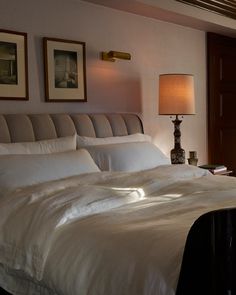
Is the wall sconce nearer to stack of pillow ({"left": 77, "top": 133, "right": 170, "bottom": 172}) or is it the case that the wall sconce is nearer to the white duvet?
stack of pillow ({"left": 77, "top": 133, "right": 170, "bottom": 172})

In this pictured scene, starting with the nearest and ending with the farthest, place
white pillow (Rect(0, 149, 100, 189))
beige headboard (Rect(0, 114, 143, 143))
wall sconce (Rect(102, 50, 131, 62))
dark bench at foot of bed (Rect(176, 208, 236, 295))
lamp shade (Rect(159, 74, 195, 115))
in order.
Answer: dark bench at foot of bed (Rect(176, 208, 236, 295)), white pillow (Rect(0, 149, 100, 189)), beige headboard (Rect(0, 114, 143, 143)), wall sconce (Rect(102, 50, 131, 62)), lamp shade (Rect(159, 74, 195, 115))

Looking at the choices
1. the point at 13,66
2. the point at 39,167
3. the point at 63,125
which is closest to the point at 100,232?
the point at 39,167

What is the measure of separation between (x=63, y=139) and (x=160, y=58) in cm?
173

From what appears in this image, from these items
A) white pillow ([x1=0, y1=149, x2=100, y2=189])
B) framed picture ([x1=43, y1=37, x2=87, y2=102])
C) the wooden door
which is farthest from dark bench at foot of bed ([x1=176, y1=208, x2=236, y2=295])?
the wooden door

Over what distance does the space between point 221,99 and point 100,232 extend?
368cm

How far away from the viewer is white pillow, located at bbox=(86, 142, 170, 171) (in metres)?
3.00

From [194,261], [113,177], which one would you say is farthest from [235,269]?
[113,177]

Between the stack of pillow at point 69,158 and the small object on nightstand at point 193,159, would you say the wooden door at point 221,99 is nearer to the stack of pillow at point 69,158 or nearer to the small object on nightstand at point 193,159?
the small object on nightstand at point 193,159

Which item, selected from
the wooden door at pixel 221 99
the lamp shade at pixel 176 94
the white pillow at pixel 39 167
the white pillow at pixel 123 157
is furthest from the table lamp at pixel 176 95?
the white pillow at pixel 39 167

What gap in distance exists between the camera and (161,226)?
Result: 64.7 inches

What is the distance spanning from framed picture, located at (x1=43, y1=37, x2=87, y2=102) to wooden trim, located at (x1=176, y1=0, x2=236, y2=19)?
124cm

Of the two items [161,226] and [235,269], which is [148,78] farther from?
[235,269]

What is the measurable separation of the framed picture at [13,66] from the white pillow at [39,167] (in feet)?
2.34

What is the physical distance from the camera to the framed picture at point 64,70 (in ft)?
10.8
